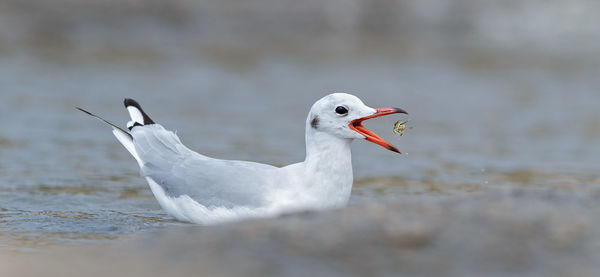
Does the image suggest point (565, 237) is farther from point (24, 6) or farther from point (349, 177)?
point (24, 6)

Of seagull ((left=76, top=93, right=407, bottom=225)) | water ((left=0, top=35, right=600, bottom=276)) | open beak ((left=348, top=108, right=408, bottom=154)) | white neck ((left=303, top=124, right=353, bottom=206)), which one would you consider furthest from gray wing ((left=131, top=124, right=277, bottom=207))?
open beak ((left=348, top=108, right=408, bottom=154))

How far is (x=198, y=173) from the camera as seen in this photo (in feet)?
20.1

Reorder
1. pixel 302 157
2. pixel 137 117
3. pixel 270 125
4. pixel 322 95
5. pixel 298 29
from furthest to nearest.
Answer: pixel 298 29 → pixel 322 95 → pixel 270 125 → pixel 302 157 → pixel 137 117

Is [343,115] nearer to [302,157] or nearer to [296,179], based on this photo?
[296,179]

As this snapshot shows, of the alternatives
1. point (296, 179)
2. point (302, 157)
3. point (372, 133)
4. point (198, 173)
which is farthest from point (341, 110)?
point (302, 157)

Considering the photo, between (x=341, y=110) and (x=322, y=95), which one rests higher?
(x=322, y=95)

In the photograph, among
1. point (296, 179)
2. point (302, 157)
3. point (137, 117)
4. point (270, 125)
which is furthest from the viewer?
point (270, 125)

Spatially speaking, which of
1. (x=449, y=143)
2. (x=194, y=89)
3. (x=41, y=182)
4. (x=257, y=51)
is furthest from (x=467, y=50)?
(x=41, y=182)

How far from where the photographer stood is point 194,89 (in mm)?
13469

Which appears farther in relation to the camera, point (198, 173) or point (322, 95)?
point (322, 95)

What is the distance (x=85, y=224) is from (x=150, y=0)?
12.7 m

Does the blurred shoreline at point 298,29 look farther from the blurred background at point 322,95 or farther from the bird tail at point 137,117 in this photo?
the bird tail at point 137,117

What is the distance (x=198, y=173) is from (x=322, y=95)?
7.28 m

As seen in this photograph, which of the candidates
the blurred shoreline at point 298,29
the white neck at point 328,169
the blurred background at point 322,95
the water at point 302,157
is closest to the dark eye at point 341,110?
the white neck at point 328,169
